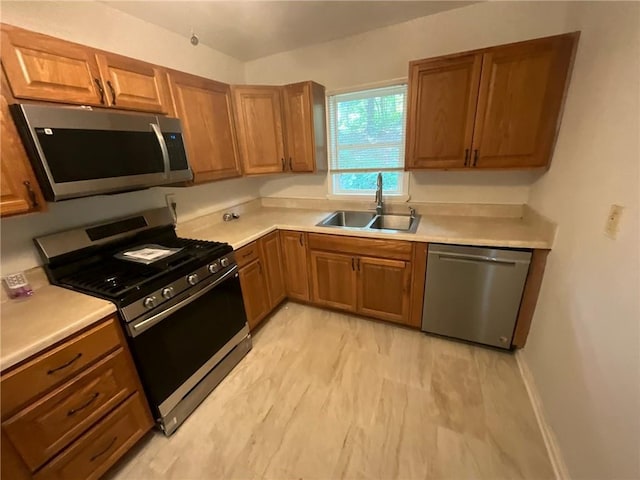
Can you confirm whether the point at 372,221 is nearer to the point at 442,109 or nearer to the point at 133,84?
the point at 442,109

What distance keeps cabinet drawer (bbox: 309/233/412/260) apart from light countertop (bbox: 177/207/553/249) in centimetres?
5

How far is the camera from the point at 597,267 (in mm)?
1129

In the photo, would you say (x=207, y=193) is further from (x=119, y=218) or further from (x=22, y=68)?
(x=22, y=68)

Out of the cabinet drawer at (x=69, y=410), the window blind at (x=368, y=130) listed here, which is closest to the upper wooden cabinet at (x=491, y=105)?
the window blind at (x=368, y=130)

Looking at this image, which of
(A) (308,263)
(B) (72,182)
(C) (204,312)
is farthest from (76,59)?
(A) (308,263)

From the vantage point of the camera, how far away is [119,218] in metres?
1.78

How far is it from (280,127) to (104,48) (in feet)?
4.06

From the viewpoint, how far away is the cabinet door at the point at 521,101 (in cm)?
154

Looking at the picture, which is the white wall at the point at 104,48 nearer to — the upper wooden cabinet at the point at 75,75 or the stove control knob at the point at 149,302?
the upper wooden cabinet at the point at 75,75

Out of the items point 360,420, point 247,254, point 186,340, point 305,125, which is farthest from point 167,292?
point 305,125

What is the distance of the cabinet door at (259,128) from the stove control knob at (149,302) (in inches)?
54.0

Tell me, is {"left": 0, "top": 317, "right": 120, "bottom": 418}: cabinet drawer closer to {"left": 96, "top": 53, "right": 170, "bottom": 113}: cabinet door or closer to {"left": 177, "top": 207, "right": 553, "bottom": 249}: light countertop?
{"left": 177, "top": 207, "right": 553, "bottom": 249}: light countertop

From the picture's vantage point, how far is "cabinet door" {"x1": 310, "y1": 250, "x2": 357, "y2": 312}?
7.39 ft

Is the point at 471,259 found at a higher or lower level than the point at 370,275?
higher
